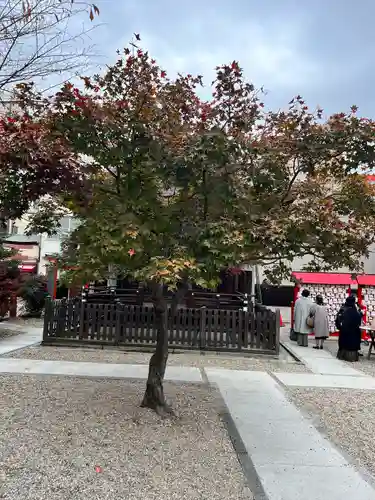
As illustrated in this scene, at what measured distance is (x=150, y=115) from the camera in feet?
15.4

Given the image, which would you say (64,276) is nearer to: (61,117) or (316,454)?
(61,117)

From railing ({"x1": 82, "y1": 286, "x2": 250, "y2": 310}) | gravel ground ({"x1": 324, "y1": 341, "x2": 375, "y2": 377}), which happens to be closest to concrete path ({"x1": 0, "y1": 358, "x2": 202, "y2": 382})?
gravel ground ({"x1": 324, "y1": 341, "x2": 375, "y2": 377})

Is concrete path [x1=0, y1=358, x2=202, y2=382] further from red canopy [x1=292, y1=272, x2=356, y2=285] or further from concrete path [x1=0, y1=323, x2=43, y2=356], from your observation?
red canopy [x1=292, y1=272, x2=356, y2=285]

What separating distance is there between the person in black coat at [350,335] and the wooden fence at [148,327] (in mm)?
1738

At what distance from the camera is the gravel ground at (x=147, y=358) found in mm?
9266

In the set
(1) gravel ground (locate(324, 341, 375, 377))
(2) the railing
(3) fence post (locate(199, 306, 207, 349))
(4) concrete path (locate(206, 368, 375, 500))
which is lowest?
(4) concrete path (locate(206, 368, 375, 500))

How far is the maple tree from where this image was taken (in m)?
4.16

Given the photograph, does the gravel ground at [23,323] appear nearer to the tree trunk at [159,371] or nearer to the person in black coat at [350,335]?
the person in black coat at [350,335]

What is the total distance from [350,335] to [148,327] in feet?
15.7

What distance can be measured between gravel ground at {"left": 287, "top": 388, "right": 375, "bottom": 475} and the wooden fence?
3291 millimetres

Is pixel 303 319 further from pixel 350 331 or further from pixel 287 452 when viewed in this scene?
pixel 287 452

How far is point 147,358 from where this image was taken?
32.1ft

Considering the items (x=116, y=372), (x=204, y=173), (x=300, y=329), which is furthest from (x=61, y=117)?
(x=300, y=329)

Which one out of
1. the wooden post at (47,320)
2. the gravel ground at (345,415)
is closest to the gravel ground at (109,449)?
the gravel ground at (345,415)
